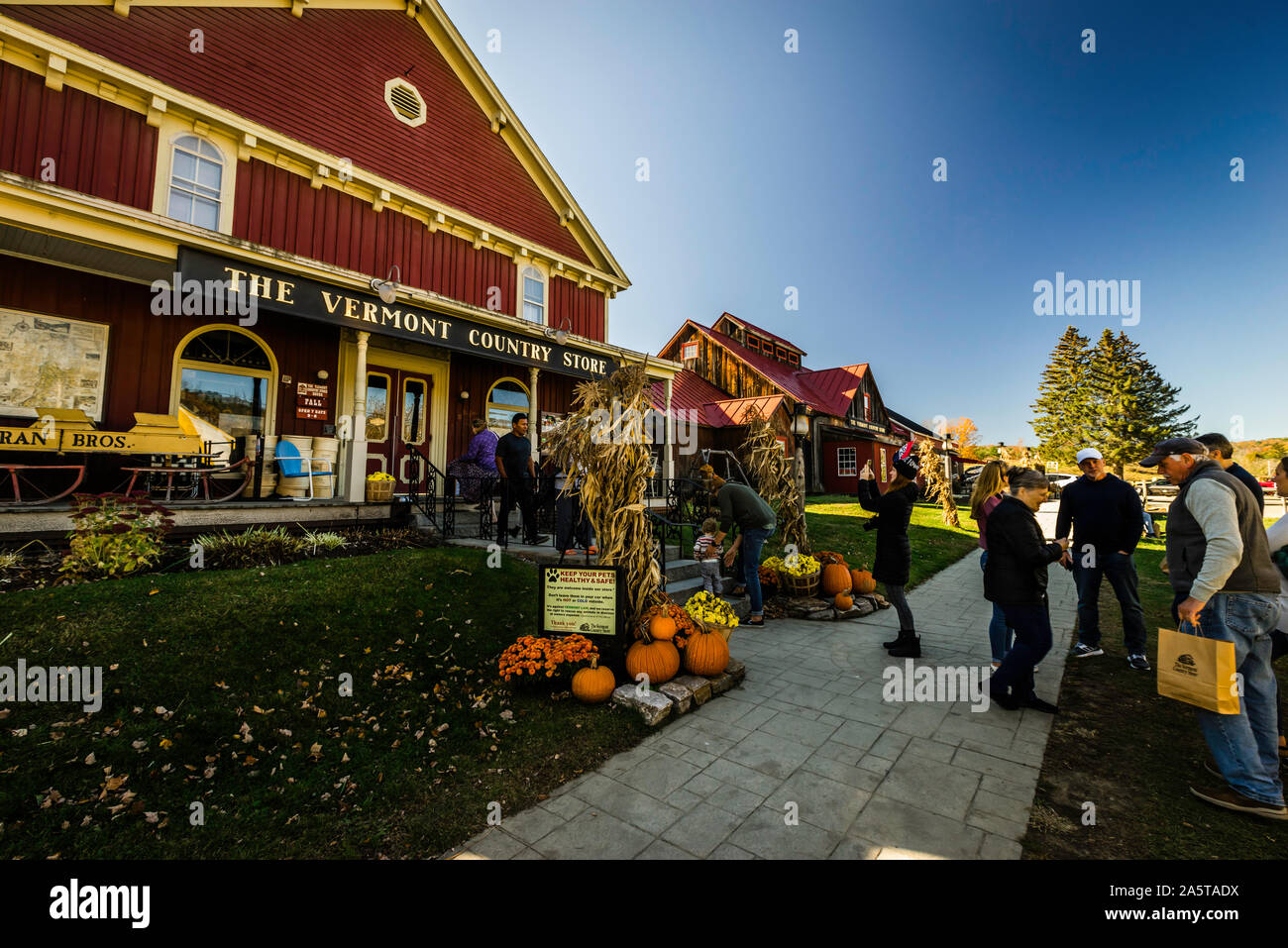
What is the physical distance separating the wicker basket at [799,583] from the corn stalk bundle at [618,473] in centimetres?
333

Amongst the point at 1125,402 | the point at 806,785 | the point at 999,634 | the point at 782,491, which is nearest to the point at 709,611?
the point at 806,785

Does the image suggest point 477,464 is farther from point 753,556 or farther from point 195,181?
point 195,181

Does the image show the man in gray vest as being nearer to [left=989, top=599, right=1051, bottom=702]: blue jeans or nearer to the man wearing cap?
[left=989, top=599, right=1051, bottom=702]: blue jeans

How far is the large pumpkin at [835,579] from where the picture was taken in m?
7.41

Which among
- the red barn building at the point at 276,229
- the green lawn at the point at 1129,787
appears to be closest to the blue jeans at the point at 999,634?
the green lawn at the point at 1129,787

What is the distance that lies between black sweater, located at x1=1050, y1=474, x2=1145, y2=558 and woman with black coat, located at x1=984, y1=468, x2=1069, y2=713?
152cm

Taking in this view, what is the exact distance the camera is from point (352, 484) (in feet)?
26.4

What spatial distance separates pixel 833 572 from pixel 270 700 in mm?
6725

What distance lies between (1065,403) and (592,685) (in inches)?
2165

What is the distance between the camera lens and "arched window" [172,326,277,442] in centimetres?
852

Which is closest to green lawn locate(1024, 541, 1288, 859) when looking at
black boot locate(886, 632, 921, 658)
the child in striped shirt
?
black boot locate(886, 632, 921, 658)

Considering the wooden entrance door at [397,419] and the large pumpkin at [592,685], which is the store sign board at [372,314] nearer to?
the wooden entrance door at [397,419]

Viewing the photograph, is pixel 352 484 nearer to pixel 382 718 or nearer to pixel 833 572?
pixel 382 718
